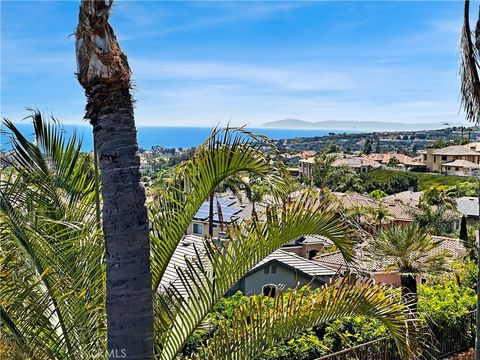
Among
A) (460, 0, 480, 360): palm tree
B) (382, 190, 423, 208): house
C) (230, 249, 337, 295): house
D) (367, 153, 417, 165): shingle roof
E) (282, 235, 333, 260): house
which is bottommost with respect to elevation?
(382, 190, 423, 208): house

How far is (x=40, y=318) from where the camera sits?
136 inches

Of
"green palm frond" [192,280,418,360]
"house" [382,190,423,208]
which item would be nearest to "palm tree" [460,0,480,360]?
"green palm frond" [192,280,418,360]

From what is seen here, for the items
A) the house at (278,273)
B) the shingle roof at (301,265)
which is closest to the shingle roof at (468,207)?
the shingle roof at (301,265)

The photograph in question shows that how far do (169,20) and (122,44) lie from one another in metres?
2.76

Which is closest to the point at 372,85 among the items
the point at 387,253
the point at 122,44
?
the point at 387,253

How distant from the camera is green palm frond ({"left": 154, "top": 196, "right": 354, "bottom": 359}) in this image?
4059 millimetres

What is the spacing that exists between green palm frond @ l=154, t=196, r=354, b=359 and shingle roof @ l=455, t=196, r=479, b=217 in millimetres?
43532

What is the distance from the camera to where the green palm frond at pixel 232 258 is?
4059mm

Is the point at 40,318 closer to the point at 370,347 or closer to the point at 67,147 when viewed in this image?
the point at 67,147

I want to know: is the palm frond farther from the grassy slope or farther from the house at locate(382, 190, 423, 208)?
the grassy slope

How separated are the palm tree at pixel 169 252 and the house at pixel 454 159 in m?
73.0

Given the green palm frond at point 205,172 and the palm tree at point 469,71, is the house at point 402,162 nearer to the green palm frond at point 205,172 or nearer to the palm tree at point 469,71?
the palm tree at point 469,71

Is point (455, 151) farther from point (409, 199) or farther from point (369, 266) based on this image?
point (369, 266)

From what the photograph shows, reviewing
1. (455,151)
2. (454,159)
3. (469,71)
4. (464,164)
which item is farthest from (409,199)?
(469,71)
